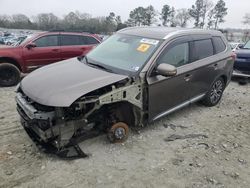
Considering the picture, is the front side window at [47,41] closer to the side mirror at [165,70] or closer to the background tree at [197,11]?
the side mirror at [165,70]

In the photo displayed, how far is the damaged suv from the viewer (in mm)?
3707

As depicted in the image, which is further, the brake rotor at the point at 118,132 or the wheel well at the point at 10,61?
the wheel well at the point at 10,61

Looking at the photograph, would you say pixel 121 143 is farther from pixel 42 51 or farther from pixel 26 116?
pixel 42 51

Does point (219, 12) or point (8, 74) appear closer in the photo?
point (8, 74)

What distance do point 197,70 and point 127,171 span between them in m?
2.55

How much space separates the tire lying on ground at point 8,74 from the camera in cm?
776

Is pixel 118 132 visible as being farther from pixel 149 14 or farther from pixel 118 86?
pixel 149 14

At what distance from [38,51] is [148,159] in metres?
5.78

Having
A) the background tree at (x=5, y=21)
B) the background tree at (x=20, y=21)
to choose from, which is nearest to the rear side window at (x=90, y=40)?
the background tree at (x=20, y=21)

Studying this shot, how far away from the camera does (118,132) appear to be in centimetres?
425

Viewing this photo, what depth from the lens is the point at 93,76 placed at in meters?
4.08

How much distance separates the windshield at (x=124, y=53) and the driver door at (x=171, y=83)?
248 mm

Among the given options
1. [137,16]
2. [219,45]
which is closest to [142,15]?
[137,16]

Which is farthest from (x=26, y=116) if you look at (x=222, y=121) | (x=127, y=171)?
(x=222, y=121)
